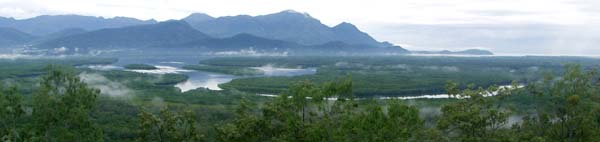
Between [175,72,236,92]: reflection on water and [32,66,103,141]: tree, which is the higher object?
[32,66,103,141]: tree

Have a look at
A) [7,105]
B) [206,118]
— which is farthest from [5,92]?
[206,118]

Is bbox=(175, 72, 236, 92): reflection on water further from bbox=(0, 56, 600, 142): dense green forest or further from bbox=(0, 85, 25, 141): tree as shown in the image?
bbox=(0, 56, 600, 142): dense green forest

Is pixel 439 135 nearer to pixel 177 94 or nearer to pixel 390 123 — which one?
pixel 390 123

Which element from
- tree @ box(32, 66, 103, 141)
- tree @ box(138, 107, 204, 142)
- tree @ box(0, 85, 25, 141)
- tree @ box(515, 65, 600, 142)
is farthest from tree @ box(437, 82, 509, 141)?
tree @ box(0, 85, 25, 141)

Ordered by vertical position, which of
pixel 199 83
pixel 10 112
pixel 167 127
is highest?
pixel 10 112

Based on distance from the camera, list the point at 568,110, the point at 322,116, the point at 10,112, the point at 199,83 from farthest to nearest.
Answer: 1. the point at 199,83
2. the point at 322,116
3. the point at 568,110
4. the point at 10,112

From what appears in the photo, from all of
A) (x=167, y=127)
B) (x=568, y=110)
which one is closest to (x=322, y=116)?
(x=167, y=127)

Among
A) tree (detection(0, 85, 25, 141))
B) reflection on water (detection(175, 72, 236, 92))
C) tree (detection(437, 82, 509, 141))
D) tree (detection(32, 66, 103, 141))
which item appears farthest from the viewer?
reflection on water (detection(175, 72, 236, 92))

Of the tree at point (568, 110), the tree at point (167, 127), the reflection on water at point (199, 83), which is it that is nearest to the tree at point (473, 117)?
the tree at point (568, 110)

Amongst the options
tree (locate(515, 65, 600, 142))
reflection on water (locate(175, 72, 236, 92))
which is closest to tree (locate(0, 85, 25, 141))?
tree (locate(515, 65, 600, 142))

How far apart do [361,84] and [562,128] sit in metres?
122

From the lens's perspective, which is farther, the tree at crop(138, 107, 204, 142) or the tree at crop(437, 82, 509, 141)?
the tree at crop(138, 107, 204, 142)

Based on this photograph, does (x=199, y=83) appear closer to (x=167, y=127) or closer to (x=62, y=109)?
(x=62, y=109)

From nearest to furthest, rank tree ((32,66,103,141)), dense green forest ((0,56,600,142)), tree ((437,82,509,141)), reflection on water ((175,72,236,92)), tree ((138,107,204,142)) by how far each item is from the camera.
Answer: tree ((437,82,509,141)) → dense green forest ((0,56,600,142)) → tree ((138,107,204,142)) → tree ((32,66,103,141)) → reflection on water ((175,72,236,92))
